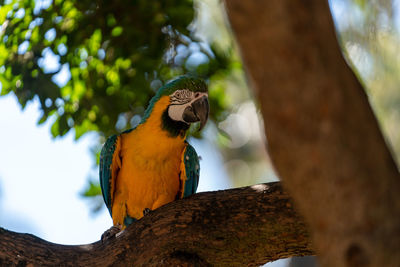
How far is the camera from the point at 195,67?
405 cm

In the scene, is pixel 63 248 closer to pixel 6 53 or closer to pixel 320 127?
pixel 6 53

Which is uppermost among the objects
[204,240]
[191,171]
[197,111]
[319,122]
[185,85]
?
[185,85]

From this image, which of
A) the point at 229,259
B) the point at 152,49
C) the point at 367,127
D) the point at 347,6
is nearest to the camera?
the point at 367,127

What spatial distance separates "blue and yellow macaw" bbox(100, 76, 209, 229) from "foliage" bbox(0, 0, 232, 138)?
1.42ft

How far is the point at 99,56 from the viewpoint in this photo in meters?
3.95

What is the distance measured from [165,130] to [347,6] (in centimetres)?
277

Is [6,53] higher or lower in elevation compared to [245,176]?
lower

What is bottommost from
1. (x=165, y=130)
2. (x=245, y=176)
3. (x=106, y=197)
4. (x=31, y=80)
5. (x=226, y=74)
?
(x=106, y=197)

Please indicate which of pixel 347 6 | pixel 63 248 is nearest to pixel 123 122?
pixel 63 248

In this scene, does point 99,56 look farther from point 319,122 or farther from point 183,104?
point 319,122

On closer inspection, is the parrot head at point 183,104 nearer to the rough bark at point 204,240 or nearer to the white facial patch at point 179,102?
the white facial patch at point 179,102

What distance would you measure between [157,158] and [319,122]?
230 cm

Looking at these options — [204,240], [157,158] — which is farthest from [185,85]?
[204,240]

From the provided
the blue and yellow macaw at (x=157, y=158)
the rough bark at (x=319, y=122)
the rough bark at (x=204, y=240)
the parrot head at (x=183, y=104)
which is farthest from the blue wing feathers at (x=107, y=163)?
the rough bark at (x=319, y=122)
